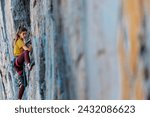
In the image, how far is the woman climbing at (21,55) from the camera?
209cm

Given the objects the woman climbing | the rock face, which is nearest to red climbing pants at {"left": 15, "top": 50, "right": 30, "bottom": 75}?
the woman climbing

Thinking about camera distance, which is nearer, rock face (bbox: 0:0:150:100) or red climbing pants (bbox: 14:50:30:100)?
rock face (bbox: 0:0:150:100)

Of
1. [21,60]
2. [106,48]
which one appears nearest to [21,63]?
[21,60]

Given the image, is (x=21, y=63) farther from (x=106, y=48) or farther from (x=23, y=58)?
(x=106, y=48)

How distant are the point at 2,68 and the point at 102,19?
62.8 inches

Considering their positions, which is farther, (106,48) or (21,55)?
(21,55)

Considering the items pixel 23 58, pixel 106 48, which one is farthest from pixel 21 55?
pixel 106 48

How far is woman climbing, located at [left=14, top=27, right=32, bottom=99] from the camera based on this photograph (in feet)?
6.85

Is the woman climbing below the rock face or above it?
below

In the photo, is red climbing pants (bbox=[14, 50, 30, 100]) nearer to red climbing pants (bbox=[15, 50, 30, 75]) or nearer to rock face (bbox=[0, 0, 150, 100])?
red climbing pants (bbox=[15, 50, 30, 75])

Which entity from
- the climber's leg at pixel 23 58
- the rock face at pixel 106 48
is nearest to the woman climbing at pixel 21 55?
the climber's leg at pixel 23 58

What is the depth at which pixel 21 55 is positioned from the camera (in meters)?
2.14

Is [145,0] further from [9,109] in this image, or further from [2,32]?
[2,32]

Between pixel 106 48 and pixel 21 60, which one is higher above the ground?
pixel 106 48
